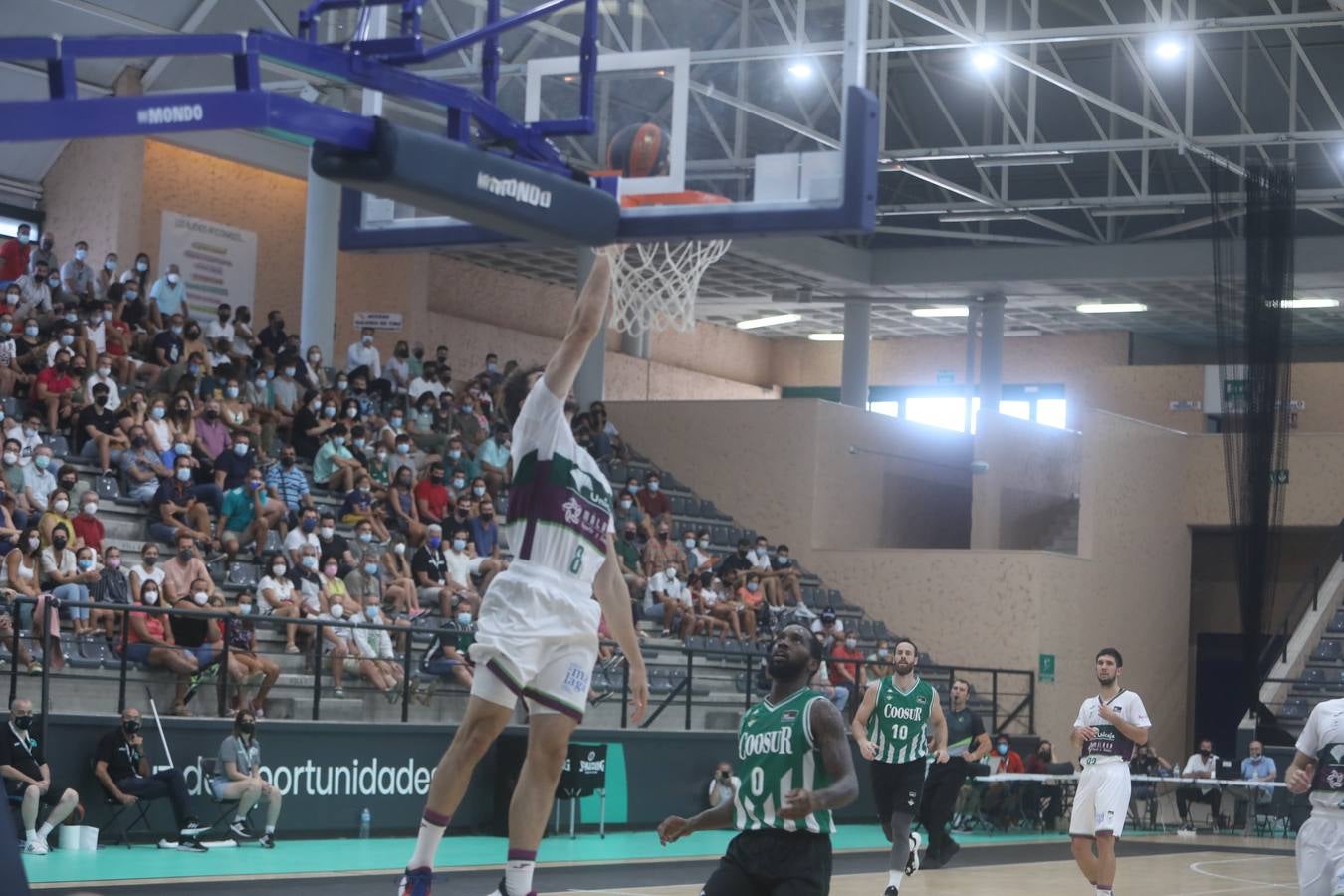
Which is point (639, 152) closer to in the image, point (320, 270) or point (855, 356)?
point (320, 270)

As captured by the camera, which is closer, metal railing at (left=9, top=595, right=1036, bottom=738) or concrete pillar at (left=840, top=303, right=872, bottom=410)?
metal railing at (left=9, top=595, right=1036, bottom=738)

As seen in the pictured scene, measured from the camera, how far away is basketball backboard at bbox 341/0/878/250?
8.88 meters

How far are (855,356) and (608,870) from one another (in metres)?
22.6

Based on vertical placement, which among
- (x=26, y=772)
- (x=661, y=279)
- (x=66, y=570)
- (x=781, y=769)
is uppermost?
(x=661, y=279)

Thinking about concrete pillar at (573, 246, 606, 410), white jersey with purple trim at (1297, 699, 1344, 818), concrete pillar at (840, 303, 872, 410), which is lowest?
white jersey with purple trim at (1297, 699, 1344, 818)

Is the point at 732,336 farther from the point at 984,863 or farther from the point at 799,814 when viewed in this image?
the point at 799,814

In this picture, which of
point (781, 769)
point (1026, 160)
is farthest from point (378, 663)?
point (1026, 160)

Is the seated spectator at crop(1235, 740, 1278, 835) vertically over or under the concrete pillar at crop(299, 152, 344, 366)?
under

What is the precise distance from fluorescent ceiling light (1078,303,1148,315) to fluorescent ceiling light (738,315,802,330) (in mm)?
6671

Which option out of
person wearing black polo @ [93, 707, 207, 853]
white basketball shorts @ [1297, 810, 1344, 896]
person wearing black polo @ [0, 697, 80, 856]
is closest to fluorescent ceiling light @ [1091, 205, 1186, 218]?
person wearing black polo @ [93, 707, 207, 853]

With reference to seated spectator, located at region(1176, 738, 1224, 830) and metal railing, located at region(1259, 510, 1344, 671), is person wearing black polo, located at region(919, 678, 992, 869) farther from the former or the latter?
metal railing, located at region(1259, 510, 1344, 671)

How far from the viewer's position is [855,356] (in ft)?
124

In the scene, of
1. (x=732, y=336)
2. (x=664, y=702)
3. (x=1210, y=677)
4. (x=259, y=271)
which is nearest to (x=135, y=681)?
(x=664, y=702)

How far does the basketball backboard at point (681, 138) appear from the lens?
8.88 meters
